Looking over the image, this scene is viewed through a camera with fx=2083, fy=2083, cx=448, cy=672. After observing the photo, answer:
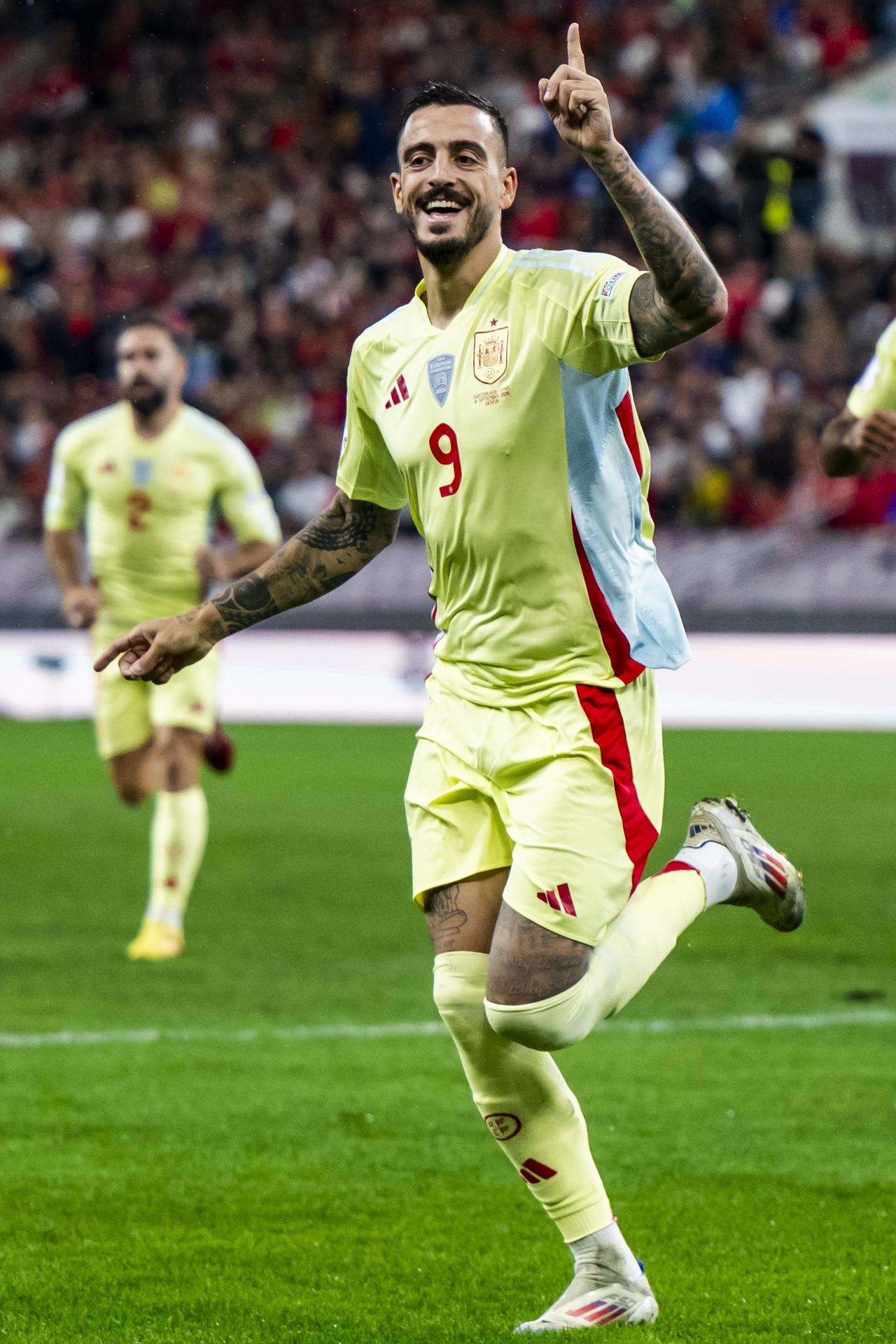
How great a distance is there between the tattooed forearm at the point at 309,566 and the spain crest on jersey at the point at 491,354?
573mm

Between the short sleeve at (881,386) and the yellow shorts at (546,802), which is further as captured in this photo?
the short sleeve at (881,386)

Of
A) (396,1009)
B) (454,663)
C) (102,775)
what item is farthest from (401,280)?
(454,663)

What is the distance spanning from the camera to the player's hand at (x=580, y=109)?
3275mm

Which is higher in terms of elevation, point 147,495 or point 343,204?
point 147,495

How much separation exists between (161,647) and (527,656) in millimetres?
738

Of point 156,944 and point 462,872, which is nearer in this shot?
point 462,872

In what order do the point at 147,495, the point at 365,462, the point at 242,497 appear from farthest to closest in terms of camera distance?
the point at 147,495 < the point at 242,497 < the point at 365,462

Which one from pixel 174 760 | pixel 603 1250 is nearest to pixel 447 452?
pixel 603 1250

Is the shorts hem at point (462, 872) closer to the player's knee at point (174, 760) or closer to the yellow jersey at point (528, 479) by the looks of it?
the yellow jersey at point (528, 479)

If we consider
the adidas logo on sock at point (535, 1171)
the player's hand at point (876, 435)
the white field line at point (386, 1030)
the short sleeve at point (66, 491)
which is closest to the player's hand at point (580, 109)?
the adidas logo on sock at point (535, 1171)

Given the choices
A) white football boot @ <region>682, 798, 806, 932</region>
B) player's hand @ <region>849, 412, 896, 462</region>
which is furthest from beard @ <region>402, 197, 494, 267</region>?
player's hand @ <region>849, 412, 896, 462</region>

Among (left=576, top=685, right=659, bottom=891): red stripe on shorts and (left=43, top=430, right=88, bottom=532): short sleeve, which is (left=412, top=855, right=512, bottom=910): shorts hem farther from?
(left=43, top=430, right=88, bottom=532): short sleeve

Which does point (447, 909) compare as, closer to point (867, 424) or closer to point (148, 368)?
point (867, 424)

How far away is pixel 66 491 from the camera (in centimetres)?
852
